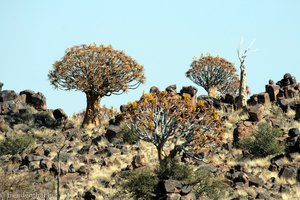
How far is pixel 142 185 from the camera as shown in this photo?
2059cm

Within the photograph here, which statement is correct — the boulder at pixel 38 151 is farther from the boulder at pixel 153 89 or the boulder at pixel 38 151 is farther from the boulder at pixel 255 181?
the boulder at pixel 255 181

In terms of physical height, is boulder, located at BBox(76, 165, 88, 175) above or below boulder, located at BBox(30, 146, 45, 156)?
below

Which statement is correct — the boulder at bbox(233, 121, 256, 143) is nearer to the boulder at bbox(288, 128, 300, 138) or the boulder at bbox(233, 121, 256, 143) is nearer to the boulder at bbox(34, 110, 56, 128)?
the boulder at bbox(288, 128, 300, 138)

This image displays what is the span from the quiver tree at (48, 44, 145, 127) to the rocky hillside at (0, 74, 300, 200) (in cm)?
156

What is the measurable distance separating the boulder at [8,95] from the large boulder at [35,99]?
736mm

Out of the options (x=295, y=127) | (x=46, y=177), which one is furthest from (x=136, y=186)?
(x=295, y=127)

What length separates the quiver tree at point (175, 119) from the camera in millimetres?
23875

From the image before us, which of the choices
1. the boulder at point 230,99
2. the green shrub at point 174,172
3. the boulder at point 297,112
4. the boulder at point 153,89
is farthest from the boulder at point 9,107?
the green shrub at point 174,172

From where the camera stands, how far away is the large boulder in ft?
Result: 125

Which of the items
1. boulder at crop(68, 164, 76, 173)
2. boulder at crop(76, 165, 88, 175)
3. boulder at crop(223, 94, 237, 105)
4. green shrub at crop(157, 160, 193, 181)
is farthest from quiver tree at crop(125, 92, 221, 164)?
boulder at crop(223, 94, 237, 105)

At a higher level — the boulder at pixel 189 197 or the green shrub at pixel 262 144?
the green shrub at pixel 262 144

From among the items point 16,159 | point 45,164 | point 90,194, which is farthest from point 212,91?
point 90,194

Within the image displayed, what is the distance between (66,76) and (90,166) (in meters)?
9.98

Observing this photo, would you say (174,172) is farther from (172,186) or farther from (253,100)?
(253,100)
